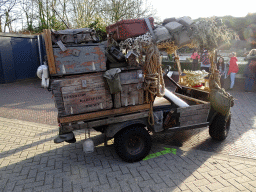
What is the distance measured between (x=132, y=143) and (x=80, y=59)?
1.97 metres

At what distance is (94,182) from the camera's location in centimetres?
342

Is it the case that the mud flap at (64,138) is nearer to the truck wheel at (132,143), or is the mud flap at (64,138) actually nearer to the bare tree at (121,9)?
the truck wheel at (132,143)

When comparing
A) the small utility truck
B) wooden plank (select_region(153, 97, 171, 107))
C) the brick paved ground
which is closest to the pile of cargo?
the small utility truck

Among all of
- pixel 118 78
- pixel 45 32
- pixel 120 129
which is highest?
pixel 45 32

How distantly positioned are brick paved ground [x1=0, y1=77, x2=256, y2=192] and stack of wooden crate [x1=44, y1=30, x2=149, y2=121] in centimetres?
121

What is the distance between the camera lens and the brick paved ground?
11.0ft

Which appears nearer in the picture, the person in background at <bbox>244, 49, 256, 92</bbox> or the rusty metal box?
the rusty metal box

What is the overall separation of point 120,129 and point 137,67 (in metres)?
1.25

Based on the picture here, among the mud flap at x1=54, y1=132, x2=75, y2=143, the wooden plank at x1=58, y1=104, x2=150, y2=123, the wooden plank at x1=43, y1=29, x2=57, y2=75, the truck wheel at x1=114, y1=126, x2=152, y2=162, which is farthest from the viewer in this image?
the truck wheel at x1=114, y1=126, x2=152, y2=162

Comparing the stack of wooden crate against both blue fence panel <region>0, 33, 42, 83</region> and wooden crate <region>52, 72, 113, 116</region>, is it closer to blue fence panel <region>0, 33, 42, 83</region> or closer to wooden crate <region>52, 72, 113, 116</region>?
wooden crate <region>52, 72, 113, 116</region>

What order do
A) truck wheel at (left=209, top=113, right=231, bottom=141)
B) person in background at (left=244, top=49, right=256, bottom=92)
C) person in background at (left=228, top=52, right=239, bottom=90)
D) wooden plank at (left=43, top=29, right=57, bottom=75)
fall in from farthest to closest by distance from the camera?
person in background at (left=228, top=52, right=239, bottom=90) → person in background at (left=244, top=49, right=256, bottom=92) → truck wheel at (left=209, top=113, right=231, bottom=141) → wooden plank at (left=43, top=29, right=57, bottom=75)

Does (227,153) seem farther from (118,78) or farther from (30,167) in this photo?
(30,167)

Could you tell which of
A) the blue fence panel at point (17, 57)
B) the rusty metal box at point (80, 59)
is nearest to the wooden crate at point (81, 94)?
the rusty metal box at point (80, 59)

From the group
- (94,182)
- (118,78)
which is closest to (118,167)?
(94,182)
